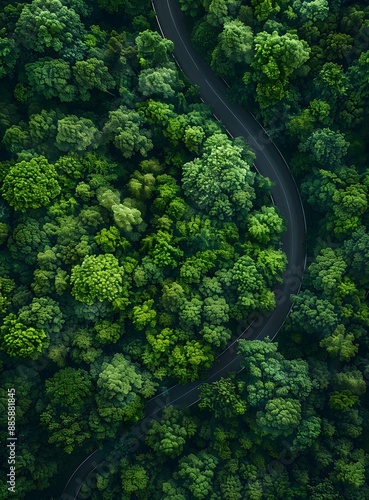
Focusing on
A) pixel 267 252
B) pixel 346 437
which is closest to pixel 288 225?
pixel 267 252

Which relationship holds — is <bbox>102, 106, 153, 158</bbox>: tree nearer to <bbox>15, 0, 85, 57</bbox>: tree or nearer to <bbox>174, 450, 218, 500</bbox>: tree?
<bbox>15, 0, 85, 57</bbox>: tree

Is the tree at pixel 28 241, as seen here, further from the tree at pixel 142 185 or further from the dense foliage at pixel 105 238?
the tree at pixel 142 185

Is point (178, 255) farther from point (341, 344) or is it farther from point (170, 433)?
point (341, 344)

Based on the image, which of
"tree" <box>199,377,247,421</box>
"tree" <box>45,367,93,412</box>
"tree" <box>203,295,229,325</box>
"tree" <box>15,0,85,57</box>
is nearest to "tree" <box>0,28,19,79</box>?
"tree" <box>15,0,85,57</box>

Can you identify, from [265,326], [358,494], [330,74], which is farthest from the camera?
[265,326]

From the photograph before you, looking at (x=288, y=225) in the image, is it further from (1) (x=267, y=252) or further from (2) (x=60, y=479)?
(2) (x=60, y=479)

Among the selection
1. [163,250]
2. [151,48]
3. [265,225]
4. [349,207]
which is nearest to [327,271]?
[349,207]
